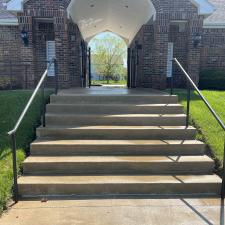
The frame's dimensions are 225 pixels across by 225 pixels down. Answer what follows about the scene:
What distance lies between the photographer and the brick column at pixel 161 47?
10.1m

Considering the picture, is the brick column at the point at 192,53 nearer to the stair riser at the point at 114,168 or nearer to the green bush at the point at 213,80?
the green bush at the point at 213,80

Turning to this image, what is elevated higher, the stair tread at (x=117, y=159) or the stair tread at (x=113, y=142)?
the stair tread at (x=113, y=142)

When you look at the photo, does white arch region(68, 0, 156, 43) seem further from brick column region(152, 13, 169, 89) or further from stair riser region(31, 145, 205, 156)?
stair riser region(31, 145, 205, 156)

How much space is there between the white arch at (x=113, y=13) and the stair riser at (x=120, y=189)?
695cm

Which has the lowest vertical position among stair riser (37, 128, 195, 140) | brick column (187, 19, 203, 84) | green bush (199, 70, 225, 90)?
stair riser (37, 128, 195, 140)

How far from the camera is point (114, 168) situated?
5309 millimetres

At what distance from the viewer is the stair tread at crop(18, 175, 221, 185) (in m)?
4.87

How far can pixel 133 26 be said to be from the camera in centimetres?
1316

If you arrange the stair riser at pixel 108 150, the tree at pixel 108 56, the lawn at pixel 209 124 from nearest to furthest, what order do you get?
the stair riser at pixel 108 150
the lawn at pixel 209 124
the tree at pixel 108 56

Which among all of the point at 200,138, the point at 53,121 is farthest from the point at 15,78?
the point at 200,138

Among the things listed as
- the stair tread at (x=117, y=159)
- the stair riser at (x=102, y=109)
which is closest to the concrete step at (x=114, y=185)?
the stair tread at (x=117, y=159)

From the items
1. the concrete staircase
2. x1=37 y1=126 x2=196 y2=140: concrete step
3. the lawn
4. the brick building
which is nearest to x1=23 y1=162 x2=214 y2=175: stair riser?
the concrete staircase

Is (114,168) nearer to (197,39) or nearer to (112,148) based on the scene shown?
(112,148)

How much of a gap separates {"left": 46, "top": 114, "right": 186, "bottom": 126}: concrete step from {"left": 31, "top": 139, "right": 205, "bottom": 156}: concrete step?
0.71m
